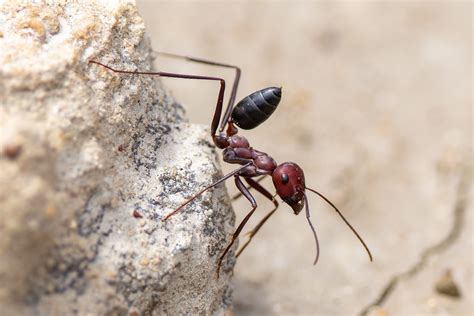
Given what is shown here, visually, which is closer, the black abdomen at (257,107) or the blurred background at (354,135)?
the black abdomen at (257,107)

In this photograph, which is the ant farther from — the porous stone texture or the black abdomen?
the porous stone texture

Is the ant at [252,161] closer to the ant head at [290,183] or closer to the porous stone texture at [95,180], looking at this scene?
the ant head at [290,183]

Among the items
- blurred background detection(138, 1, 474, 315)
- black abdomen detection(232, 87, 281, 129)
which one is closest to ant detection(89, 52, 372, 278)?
black abdomen detection(232, 87, 281, 129)

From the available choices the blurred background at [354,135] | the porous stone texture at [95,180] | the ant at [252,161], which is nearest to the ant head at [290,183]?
the ant at [252,161]

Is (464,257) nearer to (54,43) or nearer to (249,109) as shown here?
(249,109)

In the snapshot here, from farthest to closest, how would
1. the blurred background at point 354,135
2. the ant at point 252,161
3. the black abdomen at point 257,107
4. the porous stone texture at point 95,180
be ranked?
1. the blurred background at point 354,135
2. the black abdomen at point 257,107
3. the ant at point 252,161
4. the porous stone texture at point 95,180

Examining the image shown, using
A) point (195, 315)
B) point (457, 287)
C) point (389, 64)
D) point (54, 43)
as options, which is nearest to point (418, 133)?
point (389, 64)
